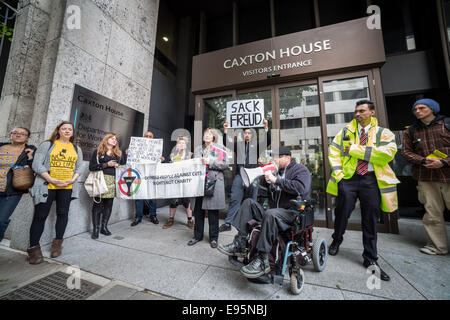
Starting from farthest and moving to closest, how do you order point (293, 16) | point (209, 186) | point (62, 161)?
point (293, 16), point (209, 186), point (62, 161)

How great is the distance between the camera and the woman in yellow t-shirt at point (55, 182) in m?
2.37

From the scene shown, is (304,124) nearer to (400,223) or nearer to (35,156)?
(400,223)

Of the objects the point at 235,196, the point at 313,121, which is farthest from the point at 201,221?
the point at 313,121

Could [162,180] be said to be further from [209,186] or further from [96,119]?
[96,119]

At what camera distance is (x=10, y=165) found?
7.76 ft

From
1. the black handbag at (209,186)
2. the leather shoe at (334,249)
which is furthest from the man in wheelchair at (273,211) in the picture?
the leather shoe at (334,249)

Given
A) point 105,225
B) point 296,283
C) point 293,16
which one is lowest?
point 296,283

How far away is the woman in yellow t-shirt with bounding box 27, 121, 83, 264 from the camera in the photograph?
237 cm

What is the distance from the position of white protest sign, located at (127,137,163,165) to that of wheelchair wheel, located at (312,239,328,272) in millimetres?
3030

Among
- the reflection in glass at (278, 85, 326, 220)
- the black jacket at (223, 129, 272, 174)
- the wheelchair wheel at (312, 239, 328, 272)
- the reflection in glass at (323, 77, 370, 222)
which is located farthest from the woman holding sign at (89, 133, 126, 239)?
the reflection in glass at (323, 77, 370, 222)

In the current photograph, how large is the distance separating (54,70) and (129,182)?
8.03 feet

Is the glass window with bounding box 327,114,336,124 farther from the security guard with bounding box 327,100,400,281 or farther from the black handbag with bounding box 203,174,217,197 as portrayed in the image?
the black handbag with bounding box 203,174,217,197

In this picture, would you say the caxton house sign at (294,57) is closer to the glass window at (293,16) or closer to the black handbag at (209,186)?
the glass window at (293,16)
